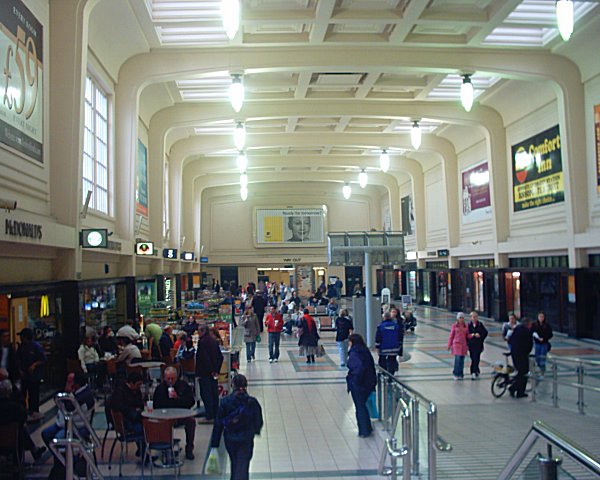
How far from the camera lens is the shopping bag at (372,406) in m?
9.00

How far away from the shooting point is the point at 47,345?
10781mm

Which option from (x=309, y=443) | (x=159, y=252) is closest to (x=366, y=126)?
(x=159, y=252)

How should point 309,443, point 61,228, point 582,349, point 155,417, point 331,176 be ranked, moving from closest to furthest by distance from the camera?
point 155,417 < point 309,443 < point 61,228 < point 582,349 < point 331,176

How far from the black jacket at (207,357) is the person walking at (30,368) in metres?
2.43

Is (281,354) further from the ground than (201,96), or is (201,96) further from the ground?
(201,96)

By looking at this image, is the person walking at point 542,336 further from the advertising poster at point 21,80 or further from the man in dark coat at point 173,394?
the advertising poster at point 21,80

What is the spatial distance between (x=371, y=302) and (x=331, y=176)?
21.2 metres

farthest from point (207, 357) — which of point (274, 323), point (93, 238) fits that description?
point (274, 323)

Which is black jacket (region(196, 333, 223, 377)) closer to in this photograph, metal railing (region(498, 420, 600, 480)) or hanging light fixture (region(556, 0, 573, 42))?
metal railing (region(498, 420, 600, 480))

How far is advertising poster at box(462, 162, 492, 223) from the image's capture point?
80.8 feet

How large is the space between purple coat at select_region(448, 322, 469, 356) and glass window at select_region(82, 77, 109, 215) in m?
8.44

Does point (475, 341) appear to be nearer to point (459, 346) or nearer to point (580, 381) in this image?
point (459, 346)

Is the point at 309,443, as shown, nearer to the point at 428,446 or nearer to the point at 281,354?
the point at 428,446

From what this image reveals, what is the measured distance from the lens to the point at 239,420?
564cm
